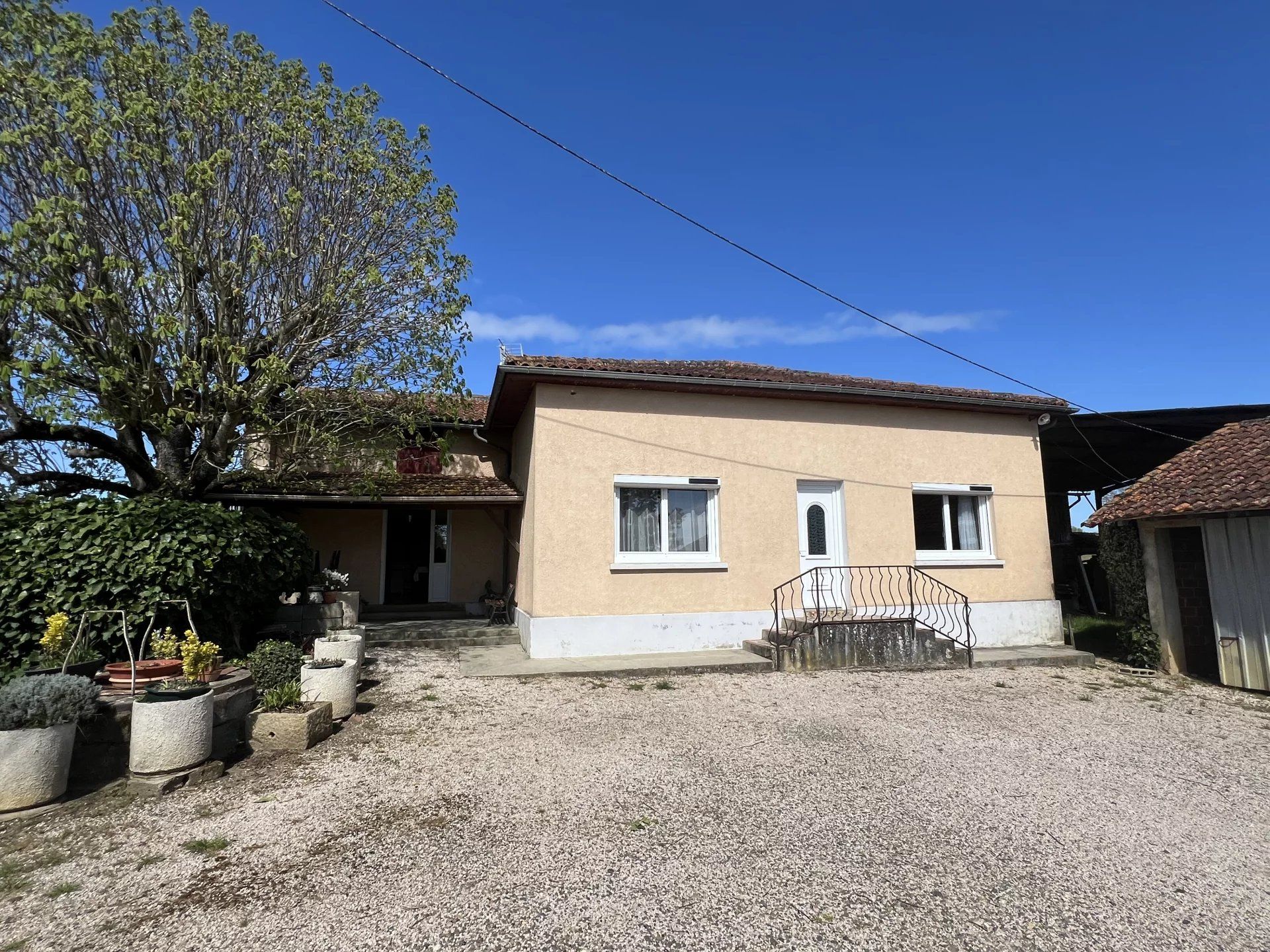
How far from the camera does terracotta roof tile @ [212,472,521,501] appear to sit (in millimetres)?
9688

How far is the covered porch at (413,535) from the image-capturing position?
1061 centimetres

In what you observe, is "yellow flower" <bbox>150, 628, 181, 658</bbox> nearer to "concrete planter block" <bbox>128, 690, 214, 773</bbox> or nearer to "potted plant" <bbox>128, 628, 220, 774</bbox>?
"potted plant" <bbox>128, 628, 220, 774</bbox>

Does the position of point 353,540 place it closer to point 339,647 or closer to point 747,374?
point 339,647

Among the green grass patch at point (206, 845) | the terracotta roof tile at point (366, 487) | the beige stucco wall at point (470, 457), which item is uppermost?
the beige stucco wall at point (470, 457)

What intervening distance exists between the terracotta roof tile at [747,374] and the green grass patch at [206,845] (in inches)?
246

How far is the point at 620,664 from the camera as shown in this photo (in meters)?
8.09

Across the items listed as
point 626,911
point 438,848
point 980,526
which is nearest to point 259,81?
point 438,848

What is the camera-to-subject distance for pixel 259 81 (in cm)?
802

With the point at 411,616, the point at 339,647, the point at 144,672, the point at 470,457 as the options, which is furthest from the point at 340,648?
the point at 470,457

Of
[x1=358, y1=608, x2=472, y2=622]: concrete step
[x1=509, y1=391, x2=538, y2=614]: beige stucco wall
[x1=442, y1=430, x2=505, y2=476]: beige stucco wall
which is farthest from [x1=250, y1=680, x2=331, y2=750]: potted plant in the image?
[x1=442, y1=430, x2=505, y2=476]: beige stucco wall

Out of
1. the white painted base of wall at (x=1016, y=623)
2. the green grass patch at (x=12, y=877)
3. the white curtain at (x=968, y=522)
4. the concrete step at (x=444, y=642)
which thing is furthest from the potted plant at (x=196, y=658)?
A: the white curtain at (x=968, y=522)

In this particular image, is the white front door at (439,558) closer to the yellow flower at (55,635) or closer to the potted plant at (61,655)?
the potted plant at (61,655)

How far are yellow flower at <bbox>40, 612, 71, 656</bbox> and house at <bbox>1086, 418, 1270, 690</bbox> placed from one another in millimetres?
12244

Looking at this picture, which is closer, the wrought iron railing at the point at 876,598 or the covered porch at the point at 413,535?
the wrought iron railing at the point at 876,598
